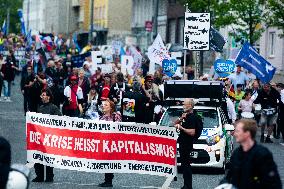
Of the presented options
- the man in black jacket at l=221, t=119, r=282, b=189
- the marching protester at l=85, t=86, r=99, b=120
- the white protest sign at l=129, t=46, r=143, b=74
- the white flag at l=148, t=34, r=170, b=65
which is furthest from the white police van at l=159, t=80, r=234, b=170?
the white protest sign at l=129, t=46, r=143, b=74

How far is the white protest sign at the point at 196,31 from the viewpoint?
3209cm

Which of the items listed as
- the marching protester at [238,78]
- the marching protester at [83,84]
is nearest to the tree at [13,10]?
the marching protester at [238,78]

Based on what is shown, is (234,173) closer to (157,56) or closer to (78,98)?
(78,98)

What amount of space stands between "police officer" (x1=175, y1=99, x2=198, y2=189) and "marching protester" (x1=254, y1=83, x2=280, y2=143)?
1454 cm

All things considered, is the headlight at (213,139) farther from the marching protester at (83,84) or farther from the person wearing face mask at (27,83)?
the person wearing face mask at (27,83)

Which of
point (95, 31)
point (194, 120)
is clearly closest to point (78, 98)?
point (194, 120)

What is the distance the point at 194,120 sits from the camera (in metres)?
21.0

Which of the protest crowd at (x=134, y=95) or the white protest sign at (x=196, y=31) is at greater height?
the white protest sign at (x=196, y=31)

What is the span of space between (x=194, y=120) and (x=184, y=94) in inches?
266

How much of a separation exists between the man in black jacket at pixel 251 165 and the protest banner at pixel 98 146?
911cm

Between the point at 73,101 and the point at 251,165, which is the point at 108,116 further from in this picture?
the point at 73,101

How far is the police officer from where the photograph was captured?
2102 cm

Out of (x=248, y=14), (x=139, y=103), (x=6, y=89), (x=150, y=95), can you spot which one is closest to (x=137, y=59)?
(x=248, y=14)

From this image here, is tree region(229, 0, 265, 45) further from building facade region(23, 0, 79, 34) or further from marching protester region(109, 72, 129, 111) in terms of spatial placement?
building facade region(23, 0, 79, 34)
